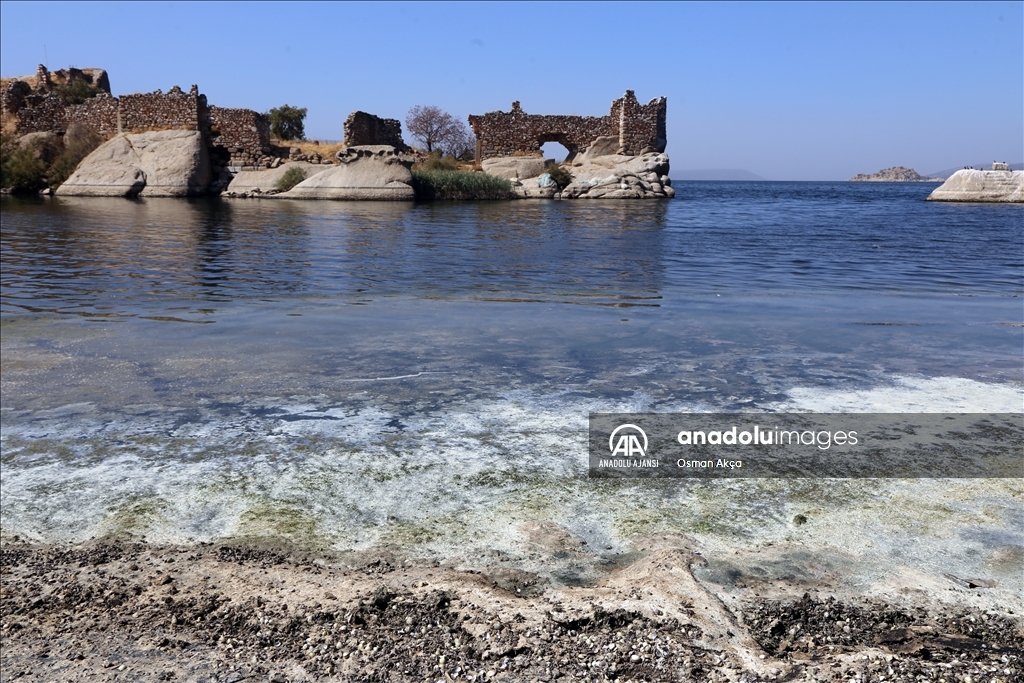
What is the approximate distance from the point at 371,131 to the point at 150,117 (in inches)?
382

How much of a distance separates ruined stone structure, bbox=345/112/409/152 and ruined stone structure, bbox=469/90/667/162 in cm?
375

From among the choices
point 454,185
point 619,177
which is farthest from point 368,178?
point 619,177

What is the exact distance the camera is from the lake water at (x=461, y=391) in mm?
2945

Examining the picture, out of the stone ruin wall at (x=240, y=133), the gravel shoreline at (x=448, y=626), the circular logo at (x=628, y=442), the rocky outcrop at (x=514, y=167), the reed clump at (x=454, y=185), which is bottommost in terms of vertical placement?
the gravel shoreline at (x=448, y=626)

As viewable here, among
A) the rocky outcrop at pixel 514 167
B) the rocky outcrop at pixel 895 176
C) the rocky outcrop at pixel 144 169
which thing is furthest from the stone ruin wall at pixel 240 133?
the rocky outcrop at pixel 895 176

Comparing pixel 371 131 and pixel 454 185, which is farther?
pixel 371 131

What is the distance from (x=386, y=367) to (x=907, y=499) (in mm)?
3176

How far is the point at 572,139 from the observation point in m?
40.4

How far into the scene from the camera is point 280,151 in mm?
36750

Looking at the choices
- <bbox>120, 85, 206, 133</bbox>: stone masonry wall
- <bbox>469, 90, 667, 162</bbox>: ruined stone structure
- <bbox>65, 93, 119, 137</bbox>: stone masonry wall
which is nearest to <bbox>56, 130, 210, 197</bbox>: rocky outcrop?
<bbox>120, 85, 206, 133</bbox>: stone masonry wall

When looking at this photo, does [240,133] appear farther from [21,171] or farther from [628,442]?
[628,442]

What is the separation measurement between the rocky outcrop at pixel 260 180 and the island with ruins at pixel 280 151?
57mm

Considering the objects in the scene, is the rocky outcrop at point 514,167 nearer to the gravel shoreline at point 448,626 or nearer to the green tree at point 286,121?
the green tree at point 286,121

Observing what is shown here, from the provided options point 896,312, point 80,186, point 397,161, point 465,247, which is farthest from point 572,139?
point 896,312
